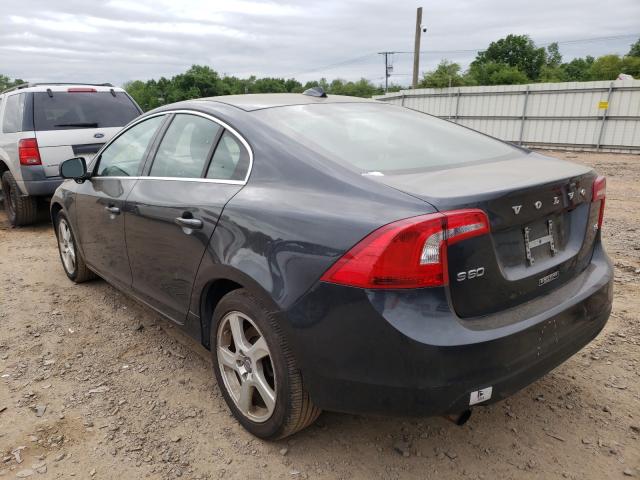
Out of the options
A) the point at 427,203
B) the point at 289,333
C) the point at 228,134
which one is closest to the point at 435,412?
the point at 289,333

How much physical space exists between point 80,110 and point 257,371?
18.2 ft

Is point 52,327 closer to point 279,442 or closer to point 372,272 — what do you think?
point 279,442

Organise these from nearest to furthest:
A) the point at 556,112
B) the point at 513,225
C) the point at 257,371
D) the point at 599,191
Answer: the point at 513,225 → the point at 257,371 → the point at 599,191 → the point at 556,112

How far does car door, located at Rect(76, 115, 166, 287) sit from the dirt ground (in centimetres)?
54

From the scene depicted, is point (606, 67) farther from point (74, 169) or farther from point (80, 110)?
point (74, 169)

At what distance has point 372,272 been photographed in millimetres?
1808

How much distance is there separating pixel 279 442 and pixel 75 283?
3.04 m

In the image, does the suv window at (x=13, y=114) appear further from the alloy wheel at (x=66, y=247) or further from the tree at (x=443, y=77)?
the tree at (x=443, y=77)

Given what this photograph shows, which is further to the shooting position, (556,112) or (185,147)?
(556,112)

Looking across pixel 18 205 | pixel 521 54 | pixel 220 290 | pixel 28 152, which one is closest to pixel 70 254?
pixel 28 152

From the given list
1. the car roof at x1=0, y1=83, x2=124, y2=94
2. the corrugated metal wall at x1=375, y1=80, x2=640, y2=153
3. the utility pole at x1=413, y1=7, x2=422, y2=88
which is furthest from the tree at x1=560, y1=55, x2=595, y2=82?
the car roof at x1=0, y1=83, x2=124, y2=94

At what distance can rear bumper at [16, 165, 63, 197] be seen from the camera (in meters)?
6.20

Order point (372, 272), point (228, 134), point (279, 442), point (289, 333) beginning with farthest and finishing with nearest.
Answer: point (228, 134) < point (279, 442) < point (289, 333) < point (372, 272)

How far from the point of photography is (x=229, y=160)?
2.58m
